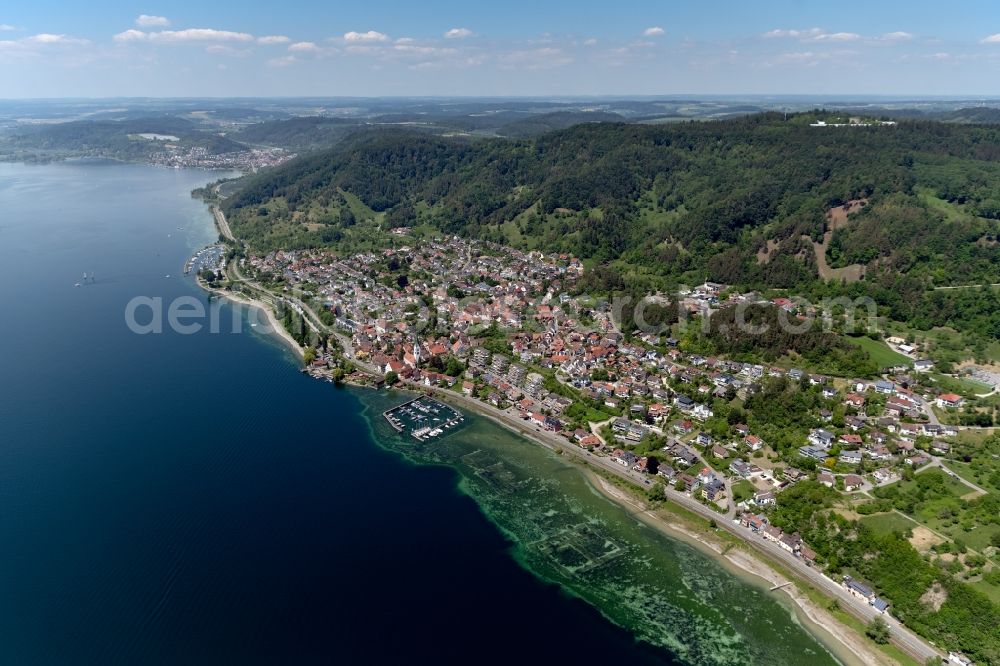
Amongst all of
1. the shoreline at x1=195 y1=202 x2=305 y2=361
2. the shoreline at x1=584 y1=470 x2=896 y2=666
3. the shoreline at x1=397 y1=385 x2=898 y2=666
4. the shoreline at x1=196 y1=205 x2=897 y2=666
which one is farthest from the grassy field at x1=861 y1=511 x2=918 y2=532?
the shoreline at x1=195 y1=202 x2=305 y2=361

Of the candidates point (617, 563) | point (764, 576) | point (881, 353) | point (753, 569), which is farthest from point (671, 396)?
point (881, 353)

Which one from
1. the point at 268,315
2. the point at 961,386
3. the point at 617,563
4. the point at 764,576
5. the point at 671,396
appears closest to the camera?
the point at 764,576

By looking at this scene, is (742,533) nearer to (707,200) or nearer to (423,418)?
(423,418)

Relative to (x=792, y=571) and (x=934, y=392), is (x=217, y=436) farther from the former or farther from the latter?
(x=934, y=392)

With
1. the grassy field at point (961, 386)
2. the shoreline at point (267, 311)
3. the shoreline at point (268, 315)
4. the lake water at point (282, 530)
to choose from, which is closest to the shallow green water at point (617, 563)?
the lake water at point (282, 530)

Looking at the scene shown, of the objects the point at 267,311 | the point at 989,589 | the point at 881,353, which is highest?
the point at 881,353

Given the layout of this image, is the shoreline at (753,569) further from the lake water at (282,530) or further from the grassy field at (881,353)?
the grassy field at (881,353)

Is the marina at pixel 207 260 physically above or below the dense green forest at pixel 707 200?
below
